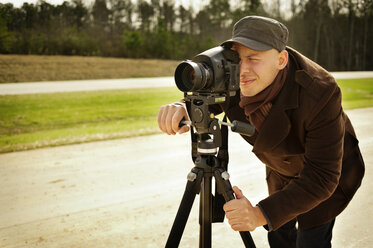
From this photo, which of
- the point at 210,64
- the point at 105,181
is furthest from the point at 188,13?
the point at 210,64

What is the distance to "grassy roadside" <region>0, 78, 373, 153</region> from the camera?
6.80 metres

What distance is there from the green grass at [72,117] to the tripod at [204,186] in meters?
4.86

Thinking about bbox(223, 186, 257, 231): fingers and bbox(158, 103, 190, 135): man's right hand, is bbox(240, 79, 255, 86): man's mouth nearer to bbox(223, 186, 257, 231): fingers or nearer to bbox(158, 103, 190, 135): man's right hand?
bbox(158, 103, 190, 135): man's right hand

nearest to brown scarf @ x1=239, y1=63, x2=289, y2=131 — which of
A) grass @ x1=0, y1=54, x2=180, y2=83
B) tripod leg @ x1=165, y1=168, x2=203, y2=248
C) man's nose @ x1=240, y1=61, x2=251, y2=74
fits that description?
man's nose @ x1=240, y1=61, x2=251, y2=74

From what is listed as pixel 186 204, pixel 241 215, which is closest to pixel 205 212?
pixel 186 204

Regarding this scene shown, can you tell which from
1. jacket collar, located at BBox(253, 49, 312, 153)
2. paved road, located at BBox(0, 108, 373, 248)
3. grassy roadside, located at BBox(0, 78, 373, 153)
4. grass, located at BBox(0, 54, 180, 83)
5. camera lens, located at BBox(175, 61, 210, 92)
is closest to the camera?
camera lens, located at BBox(175, 61, 210, 92)

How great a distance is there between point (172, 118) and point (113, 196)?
2.38 meters

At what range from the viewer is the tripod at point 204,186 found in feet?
5.79

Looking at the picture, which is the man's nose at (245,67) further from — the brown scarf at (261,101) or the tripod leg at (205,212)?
the tripod leg at (205,212)

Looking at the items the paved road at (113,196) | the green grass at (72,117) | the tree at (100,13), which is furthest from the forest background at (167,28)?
the paved road at (113,196)

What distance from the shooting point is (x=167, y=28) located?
31453 mm

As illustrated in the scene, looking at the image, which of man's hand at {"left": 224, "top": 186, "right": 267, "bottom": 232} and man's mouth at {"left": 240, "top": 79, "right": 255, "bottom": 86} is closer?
man's hand at {"left": 224, "top": 186, "right": 267, "bottom": 232}

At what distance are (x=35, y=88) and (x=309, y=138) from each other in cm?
1089

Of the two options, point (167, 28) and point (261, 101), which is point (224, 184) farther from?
point (167, 28)
